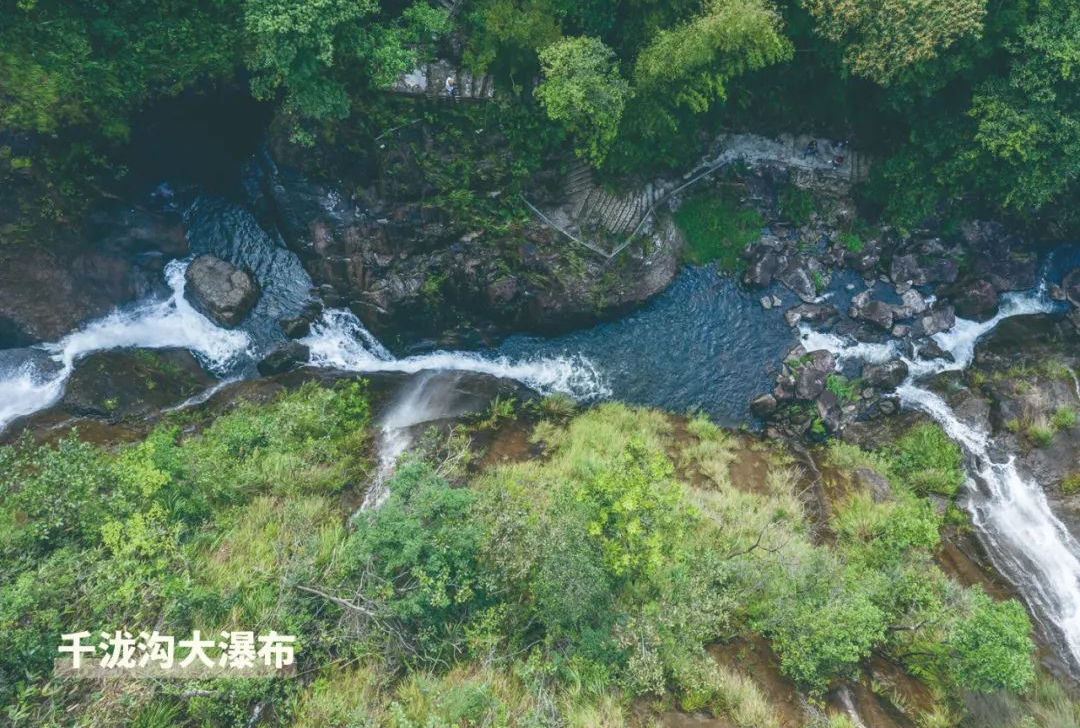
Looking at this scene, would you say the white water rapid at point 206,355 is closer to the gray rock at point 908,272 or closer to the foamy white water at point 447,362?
the foamy white water at point 447,362

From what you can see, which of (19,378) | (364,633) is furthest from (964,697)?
(19,378)

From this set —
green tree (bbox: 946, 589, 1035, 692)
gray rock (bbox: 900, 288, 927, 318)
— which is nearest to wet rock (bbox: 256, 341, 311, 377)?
green tree (bbox: 946, 589, 1035, 692)

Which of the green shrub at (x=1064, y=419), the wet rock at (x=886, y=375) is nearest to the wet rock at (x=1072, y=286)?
the green shrub at (x=1064, y=419)

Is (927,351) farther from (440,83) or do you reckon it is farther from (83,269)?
(83,269)

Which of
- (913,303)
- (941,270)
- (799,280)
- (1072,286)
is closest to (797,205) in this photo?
(799,280)

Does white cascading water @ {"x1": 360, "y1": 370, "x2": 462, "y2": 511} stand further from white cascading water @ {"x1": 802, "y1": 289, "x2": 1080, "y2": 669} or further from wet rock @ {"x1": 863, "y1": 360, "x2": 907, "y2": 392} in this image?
wet rock @ {"x1": 863, "y1": 360, "x2": 907, "y2": 392}

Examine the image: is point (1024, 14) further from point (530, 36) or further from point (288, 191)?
point (288, 191)
